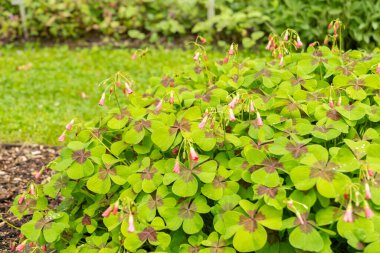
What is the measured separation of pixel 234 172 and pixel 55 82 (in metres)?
4.28

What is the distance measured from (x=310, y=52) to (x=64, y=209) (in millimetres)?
1544

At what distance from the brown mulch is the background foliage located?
335 centimetres

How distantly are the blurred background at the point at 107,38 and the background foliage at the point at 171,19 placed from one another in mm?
14

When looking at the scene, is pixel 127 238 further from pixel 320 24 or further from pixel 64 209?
pixel 320 24

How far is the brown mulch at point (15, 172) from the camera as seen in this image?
11.2ft

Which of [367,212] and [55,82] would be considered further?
[55,82]

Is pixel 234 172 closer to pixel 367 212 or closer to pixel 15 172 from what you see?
pixel 367 212

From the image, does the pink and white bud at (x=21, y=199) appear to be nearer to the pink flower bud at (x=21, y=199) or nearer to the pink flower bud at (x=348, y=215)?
the pink flower bud at (x=21, y=199)

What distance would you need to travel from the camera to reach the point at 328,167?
2.19m

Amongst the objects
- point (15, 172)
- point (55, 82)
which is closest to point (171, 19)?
point (55, 82)

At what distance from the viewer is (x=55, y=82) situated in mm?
6340

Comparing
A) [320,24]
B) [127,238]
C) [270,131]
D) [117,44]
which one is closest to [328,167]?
[270,131]

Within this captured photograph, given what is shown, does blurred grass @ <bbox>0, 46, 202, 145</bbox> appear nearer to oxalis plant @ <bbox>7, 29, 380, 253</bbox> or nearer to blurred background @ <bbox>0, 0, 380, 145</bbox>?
blurred background @ <bbox>0, 0, 380, 145</bbox>

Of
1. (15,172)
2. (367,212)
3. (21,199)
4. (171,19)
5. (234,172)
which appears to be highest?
(367,212)
